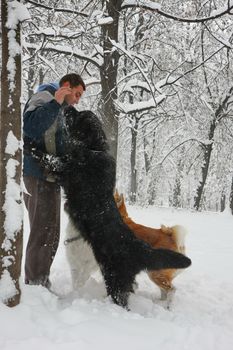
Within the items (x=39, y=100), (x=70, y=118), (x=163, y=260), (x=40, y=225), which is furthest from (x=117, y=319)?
(x=39, y=100)

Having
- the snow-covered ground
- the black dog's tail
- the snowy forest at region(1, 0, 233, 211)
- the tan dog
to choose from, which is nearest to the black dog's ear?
the snowy forest at region(1, 0, 233, 211)

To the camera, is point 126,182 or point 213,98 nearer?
point 213,98

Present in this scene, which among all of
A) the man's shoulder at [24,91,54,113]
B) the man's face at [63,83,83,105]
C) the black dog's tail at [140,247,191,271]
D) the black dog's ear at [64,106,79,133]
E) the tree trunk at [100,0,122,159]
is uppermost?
the tree trunk at [100,0,122,159]

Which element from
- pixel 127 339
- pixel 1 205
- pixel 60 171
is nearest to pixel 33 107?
pixel 60 171

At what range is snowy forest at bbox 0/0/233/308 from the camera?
3.22 metres

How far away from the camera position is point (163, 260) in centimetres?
342

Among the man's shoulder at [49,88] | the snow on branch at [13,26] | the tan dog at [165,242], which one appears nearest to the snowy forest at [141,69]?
the snow on branch at [13,26]

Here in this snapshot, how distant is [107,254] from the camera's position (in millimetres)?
3537

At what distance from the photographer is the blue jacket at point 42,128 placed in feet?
11.5

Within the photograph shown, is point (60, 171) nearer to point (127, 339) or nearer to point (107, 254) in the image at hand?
point (107, 254)

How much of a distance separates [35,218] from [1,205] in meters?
0.72

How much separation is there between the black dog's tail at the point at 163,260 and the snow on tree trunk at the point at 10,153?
1.14 metres

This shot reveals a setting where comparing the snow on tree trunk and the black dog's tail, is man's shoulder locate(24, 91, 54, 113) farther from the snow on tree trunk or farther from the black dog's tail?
the black dog's tail

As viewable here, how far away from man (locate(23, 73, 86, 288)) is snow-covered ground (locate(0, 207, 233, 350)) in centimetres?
36
